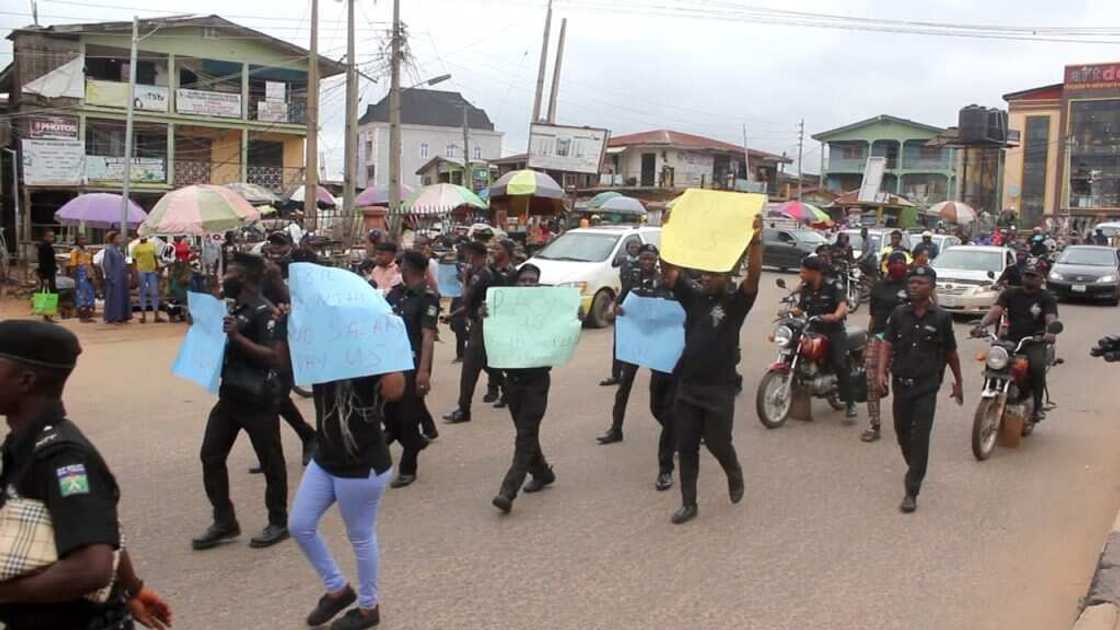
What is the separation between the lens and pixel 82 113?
2941 centimetres

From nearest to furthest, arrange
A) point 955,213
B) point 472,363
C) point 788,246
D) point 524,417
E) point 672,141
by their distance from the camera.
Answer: point 524,417 → point 472,363 → point 788,246 → point 955,213 → point 672,141

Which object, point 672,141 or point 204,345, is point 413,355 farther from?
point 672,141

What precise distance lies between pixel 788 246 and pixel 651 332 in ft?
75.7

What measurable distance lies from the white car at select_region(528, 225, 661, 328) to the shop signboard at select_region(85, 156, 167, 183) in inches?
753


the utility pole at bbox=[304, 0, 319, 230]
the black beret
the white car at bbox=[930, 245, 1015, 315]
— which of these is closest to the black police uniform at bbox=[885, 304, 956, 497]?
the black beret

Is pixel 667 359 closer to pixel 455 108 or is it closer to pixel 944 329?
pixel 944 329

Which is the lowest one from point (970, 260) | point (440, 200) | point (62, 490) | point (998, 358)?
point (998, 358)

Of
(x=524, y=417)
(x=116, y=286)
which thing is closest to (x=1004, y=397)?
(x=524, y=417)

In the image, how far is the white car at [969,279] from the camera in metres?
17.9

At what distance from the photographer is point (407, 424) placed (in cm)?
668

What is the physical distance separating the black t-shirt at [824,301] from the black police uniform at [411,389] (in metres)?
3.95

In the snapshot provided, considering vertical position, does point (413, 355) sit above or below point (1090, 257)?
below

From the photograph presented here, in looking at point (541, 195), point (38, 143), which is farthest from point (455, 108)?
point (541, 195)

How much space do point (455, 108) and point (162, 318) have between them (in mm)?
55439
